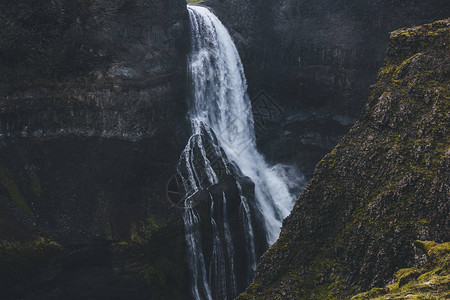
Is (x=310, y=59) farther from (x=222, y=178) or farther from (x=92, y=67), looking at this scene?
(x=92, y=67)

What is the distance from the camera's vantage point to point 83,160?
104 ft

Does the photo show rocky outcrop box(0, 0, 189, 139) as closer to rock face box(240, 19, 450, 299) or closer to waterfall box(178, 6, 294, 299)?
waterfall box(178, 6, 294, 299)

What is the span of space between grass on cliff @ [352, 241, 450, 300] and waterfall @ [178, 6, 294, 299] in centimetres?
1577

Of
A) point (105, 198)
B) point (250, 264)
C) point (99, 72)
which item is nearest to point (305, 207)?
point (250, 264)

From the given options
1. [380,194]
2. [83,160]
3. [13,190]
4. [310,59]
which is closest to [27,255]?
[13,190]

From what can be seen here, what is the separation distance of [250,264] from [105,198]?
1077 cm

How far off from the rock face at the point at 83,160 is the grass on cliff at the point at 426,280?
17379mm

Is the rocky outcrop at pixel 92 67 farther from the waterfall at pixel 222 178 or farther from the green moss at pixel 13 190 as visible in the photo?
the green moss at pixel 13 190

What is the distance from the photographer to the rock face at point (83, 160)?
2873 cm

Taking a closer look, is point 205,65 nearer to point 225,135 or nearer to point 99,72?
point 225,135

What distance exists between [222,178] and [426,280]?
19969 millimetres

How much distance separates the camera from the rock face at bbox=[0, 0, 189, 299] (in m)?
28.7

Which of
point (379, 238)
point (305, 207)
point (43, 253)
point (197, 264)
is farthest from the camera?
point (197, 264)

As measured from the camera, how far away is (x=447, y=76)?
20781 millimetres
